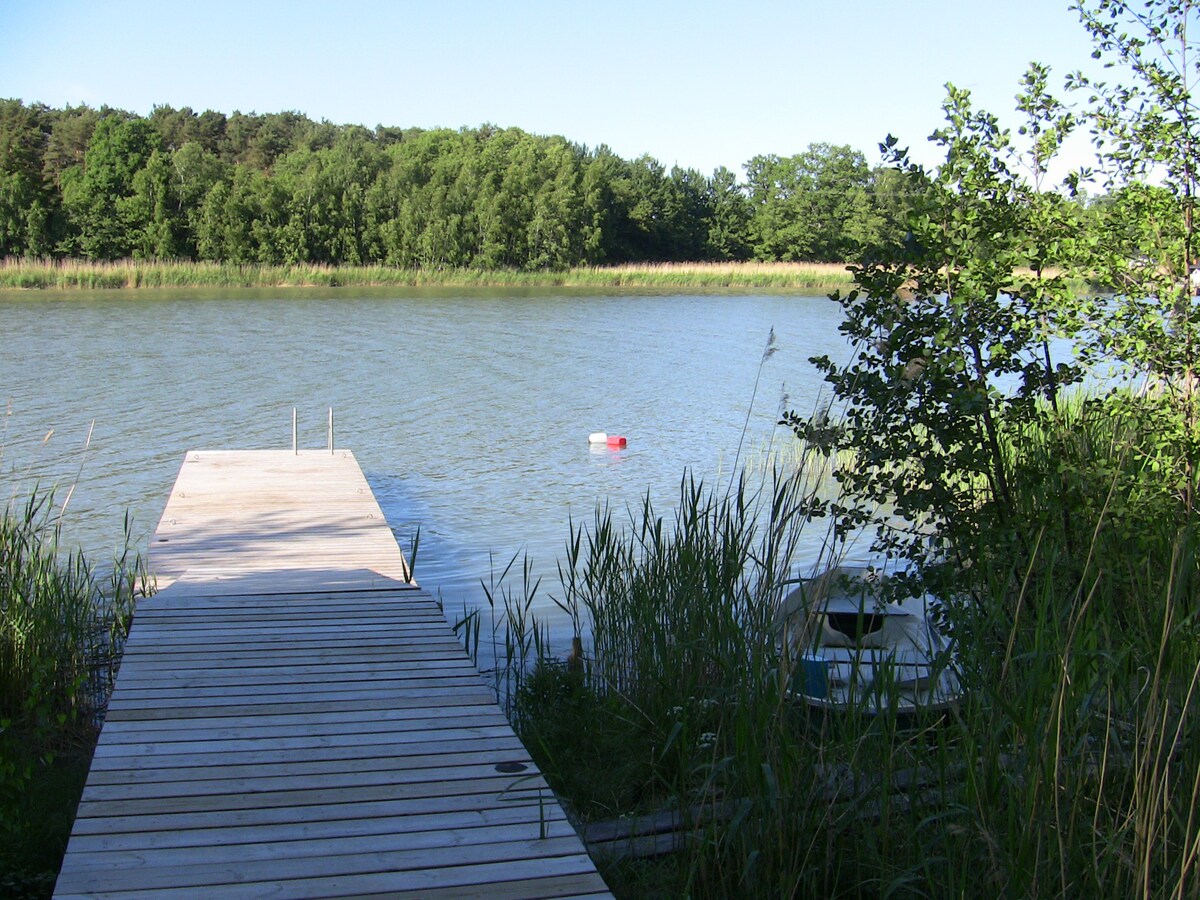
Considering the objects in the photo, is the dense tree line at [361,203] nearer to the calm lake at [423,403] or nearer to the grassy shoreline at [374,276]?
the grassy shoreline at [374,276]

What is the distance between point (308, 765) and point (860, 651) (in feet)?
4.54

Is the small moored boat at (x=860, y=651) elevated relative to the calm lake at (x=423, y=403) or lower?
elevated

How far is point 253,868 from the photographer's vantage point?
88.6 inches

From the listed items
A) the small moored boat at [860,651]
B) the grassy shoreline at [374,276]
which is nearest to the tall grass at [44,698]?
the small moored boat at [860,651]

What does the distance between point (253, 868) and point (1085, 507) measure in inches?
109

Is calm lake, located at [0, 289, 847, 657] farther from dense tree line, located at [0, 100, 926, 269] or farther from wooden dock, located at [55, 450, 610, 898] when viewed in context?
dense tree line, located at [0, 100, 926, 269]

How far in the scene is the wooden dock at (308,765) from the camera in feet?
7.36

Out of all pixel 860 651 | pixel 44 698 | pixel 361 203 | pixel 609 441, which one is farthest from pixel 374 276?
pixel 860 651

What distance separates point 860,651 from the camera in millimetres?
2520

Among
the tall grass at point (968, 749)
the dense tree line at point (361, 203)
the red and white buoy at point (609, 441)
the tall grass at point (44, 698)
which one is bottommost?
the red and white buoy at point (609, 441)

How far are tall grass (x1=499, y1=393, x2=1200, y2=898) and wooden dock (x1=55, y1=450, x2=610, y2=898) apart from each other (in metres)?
0.38

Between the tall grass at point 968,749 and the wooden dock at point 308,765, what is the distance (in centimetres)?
38

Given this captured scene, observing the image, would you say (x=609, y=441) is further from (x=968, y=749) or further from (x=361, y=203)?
(x=361, y=203)

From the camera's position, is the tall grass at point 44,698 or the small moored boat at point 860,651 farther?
the tall grass at point 44,698
